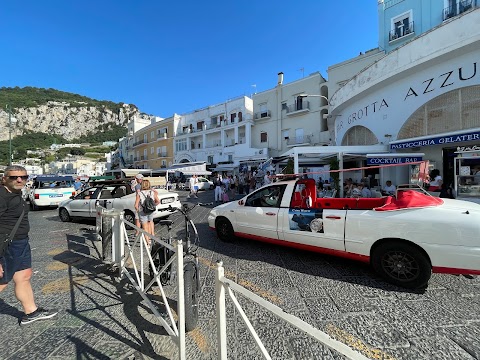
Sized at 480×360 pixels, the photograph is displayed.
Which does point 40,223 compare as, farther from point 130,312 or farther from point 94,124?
point 94,124

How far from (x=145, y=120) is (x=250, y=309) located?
6116 cm

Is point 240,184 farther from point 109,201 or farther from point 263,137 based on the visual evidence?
point 263,137

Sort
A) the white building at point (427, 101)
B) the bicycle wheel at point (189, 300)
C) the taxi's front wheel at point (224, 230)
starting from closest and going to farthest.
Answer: the bicycle wheel at point (189, 300)
the taxi's front wheel at point (224, 230)
the white building at point (427, 101)

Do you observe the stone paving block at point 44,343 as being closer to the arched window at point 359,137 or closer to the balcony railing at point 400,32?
the arched window at point 359,137

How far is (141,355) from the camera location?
2.24 meters

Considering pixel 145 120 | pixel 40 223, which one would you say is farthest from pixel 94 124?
pixel 40 223

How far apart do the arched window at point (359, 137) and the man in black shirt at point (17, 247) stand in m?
14.2

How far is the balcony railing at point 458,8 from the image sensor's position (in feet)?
51.4

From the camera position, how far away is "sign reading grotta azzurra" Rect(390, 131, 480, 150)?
8586mm

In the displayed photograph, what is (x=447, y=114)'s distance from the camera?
9.71 m

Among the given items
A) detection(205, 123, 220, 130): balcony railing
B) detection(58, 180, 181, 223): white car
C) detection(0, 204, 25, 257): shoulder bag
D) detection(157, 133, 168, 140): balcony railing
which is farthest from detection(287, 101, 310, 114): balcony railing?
detection(0, 204, 25, 257): shoulder bag

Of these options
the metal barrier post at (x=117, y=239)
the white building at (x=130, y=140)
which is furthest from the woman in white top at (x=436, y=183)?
the white building at (x=130, y=140)

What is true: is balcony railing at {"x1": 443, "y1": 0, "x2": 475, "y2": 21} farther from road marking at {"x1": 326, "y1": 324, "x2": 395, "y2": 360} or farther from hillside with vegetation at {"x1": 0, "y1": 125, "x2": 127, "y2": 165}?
hillside with vegetation at {"x1": 0, "y1": 125, "x2": 127, "y2": 165}

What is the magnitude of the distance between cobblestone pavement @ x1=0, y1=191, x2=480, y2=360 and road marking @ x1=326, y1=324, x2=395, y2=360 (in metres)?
0.01
